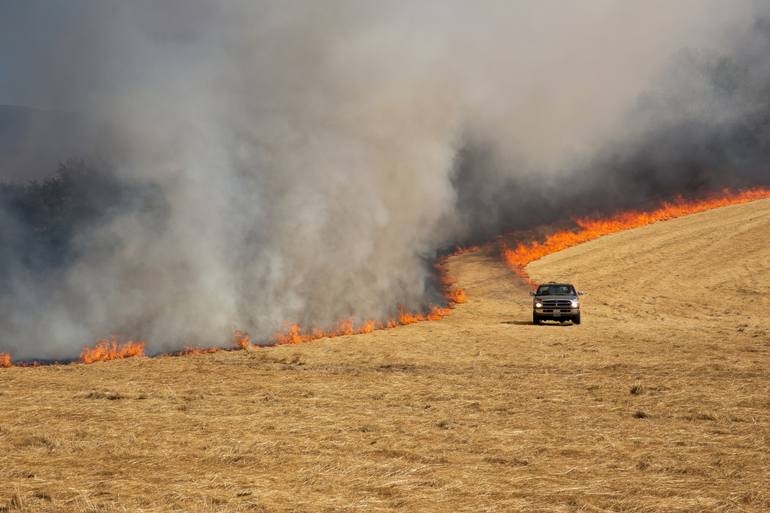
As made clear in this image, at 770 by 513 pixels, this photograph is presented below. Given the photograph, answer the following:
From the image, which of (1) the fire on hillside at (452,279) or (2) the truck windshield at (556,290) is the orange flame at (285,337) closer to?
(1) the fire on hillside at (452,279)

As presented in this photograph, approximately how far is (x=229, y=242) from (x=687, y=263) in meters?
38.0

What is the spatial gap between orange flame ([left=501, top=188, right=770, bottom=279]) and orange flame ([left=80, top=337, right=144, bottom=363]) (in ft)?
116

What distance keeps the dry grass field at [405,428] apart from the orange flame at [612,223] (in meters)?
32.8

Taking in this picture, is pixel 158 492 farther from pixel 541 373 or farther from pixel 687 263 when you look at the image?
pixel 687 263

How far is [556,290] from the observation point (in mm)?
35969

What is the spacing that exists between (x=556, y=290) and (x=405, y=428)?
2534 cm

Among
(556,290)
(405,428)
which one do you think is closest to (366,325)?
(556,290)

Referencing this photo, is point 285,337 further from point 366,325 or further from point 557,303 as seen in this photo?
point 557,303

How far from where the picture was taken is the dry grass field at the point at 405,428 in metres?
8.38

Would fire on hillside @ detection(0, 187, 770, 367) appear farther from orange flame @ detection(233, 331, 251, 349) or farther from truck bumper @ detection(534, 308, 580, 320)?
truck bumper @ detection(534, 308, 580, 320)

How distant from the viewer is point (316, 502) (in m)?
8.08

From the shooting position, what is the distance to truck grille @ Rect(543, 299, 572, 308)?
34312 millimetres

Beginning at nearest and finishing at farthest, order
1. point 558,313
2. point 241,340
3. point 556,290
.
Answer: point 241,340 → point 558,313 → point 556,290

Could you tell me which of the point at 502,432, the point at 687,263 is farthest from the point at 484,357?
the point at 687,263
